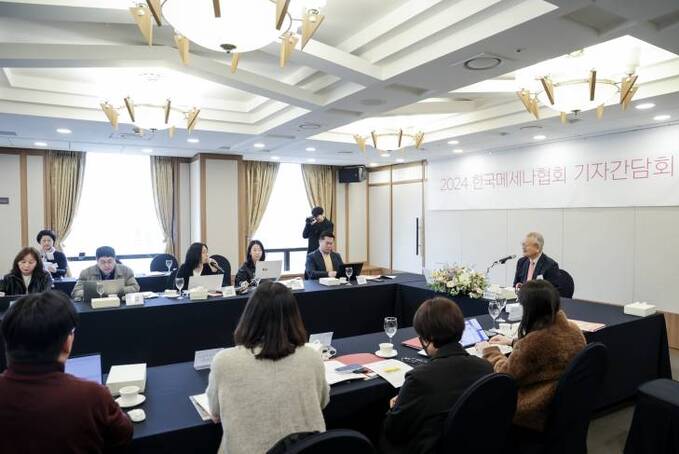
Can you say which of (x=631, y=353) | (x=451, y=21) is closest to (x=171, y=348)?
(x=451, y=21)

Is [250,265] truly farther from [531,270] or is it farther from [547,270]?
[547,270]

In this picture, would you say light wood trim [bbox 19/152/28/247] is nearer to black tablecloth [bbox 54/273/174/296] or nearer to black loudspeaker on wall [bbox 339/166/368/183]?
black tablecloth [bbox 54/273/174/296]

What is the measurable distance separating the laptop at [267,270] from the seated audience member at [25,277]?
1.86m

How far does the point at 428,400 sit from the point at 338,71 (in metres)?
2.72

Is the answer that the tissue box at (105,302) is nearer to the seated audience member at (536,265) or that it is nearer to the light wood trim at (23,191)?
the seated audience member at (536,265)

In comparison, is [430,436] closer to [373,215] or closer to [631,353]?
[631,353]

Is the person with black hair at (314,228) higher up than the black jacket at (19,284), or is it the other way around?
the person with black hair at (314,228)

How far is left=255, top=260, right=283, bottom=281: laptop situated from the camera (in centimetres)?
449

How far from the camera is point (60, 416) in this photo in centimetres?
123

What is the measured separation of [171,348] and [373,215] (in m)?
7.03

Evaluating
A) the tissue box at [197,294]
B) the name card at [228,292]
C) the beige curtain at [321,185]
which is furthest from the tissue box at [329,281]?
the beige curtain at [321,185]

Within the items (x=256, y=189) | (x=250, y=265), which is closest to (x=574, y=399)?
(x=250, y=265)

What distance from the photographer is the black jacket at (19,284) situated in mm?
3824

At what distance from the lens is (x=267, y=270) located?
4512 millimetres
